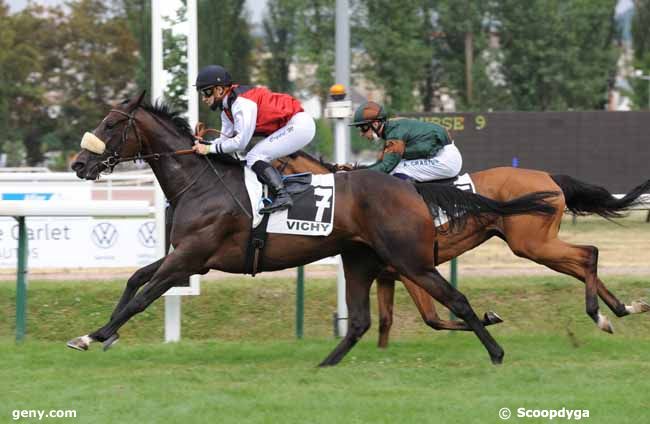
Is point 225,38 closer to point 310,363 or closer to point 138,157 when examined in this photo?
point 138,157

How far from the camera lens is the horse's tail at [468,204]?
689 centimetres

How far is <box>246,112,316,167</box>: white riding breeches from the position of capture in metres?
6.98

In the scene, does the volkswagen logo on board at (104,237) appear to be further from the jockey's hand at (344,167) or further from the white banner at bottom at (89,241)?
the jockey's hand at (344,167)

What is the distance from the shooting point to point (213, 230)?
22.1 ft

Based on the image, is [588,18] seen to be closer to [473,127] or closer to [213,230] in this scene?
[473,127]

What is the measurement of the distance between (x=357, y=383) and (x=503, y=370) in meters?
0.95

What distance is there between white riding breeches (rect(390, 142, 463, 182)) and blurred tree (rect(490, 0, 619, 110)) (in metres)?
27.5

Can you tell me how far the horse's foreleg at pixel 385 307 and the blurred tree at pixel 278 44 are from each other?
2961 cm

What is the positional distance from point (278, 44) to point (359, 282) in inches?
1253

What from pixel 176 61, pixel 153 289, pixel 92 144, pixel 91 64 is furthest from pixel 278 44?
pixel 153 289

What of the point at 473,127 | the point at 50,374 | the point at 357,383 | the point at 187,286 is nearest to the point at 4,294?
the point at 187,286

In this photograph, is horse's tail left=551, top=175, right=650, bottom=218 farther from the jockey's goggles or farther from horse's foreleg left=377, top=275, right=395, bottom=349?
the jockey's goggles

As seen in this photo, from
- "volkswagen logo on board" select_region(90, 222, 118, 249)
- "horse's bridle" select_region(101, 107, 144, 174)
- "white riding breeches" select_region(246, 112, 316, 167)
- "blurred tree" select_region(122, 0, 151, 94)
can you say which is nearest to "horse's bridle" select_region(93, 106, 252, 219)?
"horse's bridle" select_region(101, 107, 144, 174)

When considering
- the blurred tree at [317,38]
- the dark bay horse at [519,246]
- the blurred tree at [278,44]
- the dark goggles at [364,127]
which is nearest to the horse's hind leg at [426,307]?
the dark bay horse at [519,246]
